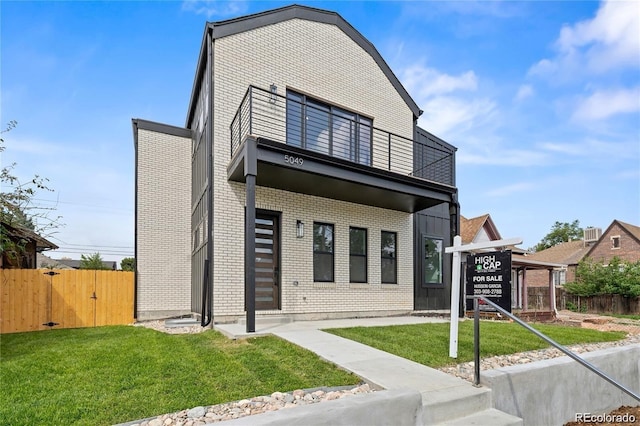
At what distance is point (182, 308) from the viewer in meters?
12.0

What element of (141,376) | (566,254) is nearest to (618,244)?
(566,254)

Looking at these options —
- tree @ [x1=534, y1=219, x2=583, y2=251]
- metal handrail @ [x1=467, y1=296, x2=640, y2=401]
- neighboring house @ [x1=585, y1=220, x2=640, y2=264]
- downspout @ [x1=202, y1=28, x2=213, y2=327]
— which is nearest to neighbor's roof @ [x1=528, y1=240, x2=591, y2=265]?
neighboring house @ [x1=585, y1=220, x2=640, y2=264]

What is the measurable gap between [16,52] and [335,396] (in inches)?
416

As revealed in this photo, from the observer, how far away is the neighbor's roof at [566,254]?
110ft

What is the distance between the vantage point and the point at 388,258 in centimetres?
1170

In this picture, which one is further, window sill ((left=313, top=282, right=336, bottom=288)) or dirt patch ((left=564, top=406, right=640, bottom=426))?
window sill ((left=313, top=282, right=336, bottom=288))

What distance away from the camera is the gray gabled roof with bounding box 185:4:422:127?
9.31 meters

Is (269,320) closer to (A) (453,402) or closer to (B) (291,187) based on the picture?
Answer: (B) (291,187)

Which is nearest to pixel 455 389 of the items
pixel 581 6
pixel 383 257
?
pixel 383 257

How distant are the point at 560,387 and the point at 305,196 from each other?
21.9ft

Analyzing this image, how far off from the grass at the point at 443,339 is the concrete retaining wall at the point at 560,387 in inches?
34.2

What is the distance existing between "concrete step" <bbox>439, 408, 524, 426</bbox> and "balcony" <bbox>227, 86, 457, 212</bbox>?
5.37 m

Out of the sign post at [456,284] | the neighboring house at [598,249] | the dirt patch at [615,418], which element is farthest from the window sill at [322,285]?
the neighboring house at [598,249]

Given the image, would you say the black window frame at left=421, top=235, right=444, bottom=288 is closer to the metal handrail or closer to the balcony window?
the balcony window
